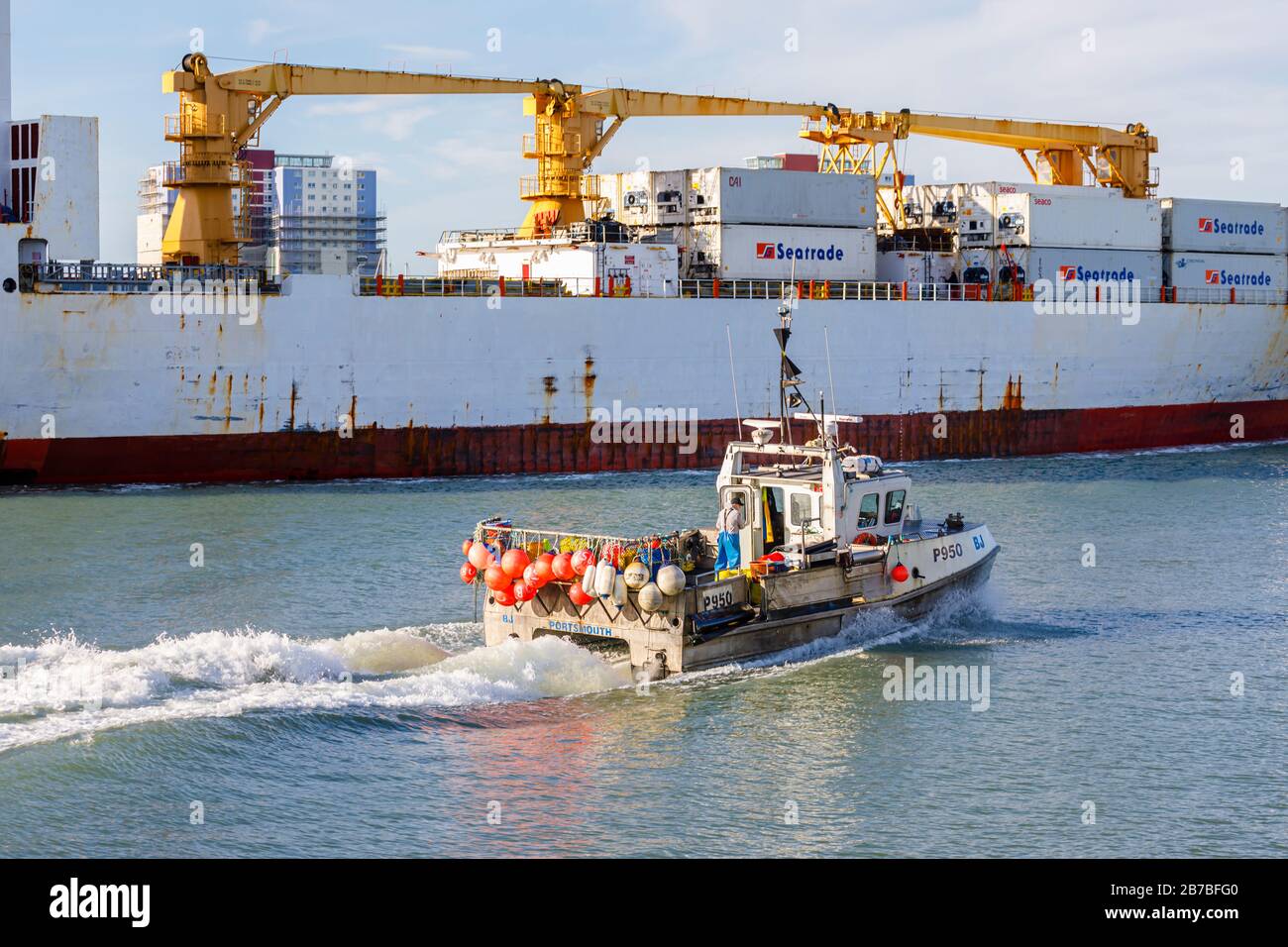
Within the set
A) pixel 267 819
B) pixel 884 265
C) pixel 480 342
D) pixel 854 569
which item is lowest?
pixel 267 819

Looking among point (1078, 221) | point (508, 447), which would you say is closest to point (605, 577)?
point (508, 447)

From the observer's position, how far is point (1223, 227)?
59.7 metres

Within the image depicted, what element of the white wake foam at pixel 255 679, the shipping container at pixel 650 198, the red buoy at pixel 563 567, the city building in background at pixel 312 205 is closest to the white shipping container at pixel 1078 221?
the shipping container at pixel 650 198

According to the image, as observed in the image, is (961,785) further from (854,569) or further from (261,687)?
(261,687)

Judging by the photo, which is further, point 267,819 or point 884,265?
point 884,265

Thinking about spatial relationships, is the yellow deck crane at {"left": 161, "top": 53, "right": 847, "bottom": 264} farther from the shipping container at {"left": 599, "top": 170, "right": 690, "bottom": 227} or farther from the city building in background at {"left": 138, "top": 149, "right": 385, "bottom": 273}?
the city building in background at {"left": 138, "top": 149, "right": 385, "bottom": 273}

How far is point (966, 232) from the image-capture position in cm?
5662

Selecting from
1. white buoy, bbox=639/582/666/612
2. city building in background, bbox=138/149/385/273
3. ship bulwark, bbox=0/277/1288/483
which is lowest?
white buoy, bbox=639/582/666/612

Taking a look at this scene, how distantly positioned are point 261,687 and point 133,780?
304 centimetres

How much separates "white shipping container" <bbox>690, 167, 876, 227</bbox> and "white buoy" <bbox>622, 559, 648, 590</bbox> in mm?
31530

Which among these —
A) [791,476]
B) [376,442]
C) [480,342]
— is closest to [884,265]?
[480,342]

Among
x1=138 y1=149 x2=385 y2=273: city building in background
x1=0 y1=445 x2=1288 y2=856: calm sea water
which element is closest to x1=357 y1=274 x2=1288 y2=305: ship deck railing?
x1=0 y1=445 x2=1288 y2=856: calm sea water

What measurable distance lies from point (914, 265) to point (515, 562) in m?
37.4

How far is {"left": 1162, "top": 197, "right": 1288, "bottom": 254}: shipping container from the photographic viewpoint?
58469mm
